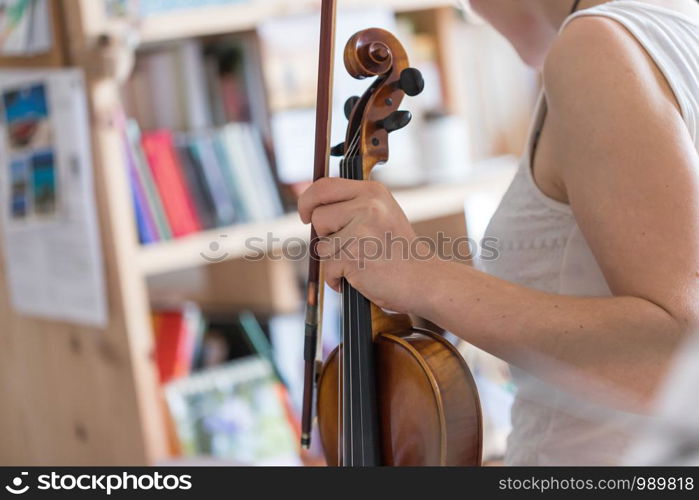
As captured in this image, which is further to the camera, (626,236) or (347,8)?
(347,8)

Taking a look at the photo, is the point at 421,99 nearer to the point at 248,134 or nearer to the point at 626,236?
the point at 248,134

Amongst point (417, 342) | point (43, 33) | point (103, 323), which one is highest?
point (43, 33)

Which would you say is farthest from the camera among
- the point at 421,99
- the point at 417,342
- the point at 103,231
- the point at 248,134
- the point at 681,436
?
the point at 421,99

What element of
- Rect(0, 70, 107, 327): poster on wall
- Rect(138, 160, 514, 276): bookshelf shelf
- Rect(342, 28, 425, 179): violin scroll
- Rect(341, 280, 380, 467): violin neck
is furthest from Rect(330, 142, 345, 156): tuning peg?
Rect(0, 70, 107, 327): poster on wall

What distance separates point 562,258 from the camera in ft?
2.33

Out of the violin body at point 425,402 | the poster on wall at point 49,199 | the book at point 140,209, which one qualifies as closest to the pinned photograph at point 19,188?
the poster on wall at point 49,199

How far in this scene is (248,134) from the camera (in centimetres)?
153

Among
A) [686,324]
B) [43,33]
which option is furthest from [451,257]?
[43,33]

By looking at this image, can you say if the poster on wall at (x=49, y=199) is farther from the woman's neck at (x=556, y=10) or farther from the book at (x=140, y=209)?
the woman's neck at (x=556, y=10)

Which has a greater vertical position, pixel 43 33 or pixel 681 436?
pixel 43 33

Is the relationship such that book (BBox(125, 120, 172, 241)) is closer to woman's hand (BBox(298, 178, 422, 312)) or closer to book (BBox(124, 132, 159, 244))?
book (BBox(124, 132, 159, 244))

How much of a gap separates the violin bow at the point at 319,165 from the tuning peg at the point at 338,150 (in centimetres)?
3

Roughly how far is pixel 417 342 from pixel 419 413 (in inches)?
2.1
